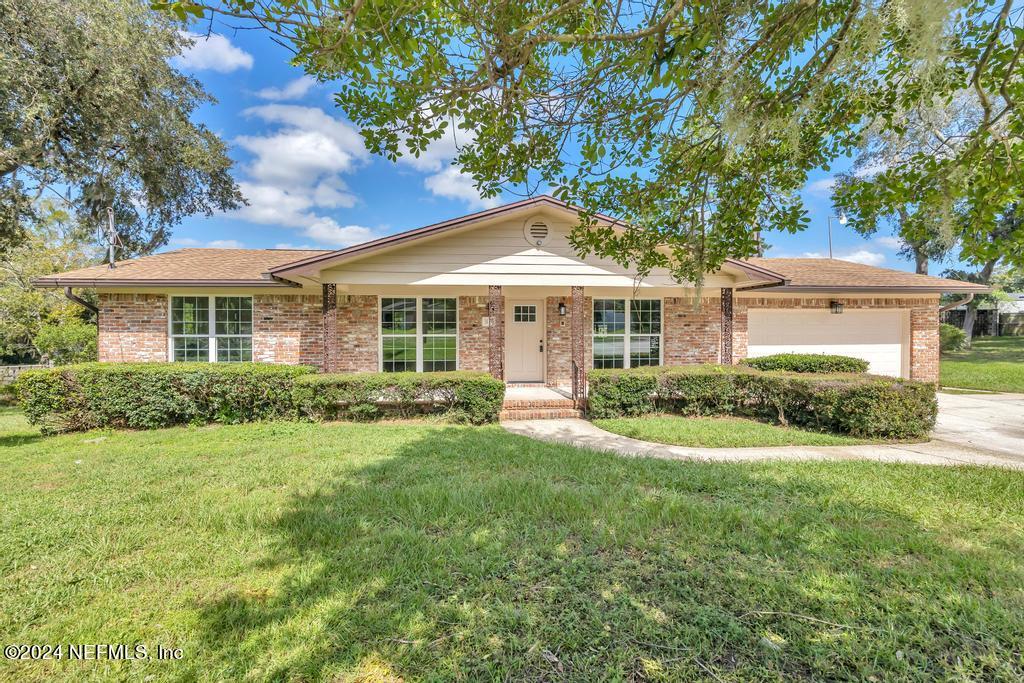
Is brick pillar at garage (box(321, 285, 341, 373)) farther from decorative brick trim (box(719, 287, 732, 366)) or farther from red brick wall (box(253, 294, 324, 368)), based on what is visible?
decorative brick trim (box(719, 287, 732, 366))

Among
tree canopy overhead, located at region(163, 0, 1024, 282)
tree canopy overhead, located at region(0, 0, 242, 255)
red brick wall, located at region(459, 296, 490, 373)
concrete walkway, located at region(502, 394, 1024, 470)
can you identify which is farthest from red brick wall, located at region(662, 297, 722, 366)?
tree canopy overhead, located at region(0, 0, 242, 255)

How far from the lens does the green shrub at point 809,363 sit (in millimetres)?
10656

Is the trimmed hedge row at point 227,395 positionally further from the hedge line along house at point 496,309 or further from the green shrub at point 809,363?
the green shrub at point 809,363

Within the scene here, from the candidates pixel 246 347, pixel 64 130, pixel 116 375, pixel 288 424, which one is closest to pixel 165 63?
pixel 64 130

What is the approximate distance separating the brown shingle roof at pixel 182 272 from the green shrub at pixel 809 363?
11978mm

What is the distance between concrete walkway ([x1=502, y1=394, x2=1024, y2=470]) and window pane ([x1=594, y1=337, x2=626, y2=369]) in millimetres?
3343

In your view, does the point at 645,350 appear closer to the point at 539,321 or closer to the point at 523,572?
the point at 539,321

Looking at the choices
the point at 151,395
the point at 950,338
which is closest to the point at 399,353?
the point at 151,395

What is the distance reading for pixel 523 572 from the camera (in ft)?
9.44

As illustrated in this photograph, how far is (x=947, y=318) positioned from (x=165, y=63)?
154 feet

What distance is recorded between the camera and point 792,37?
10.6ft

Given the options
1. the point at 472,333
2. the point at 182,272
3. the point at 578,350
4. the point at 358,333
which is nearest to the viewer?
the point at 578,350

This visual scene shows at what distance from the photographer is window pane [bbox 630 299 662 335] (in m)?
11.6

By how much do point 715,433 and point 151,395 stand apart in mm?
10012
